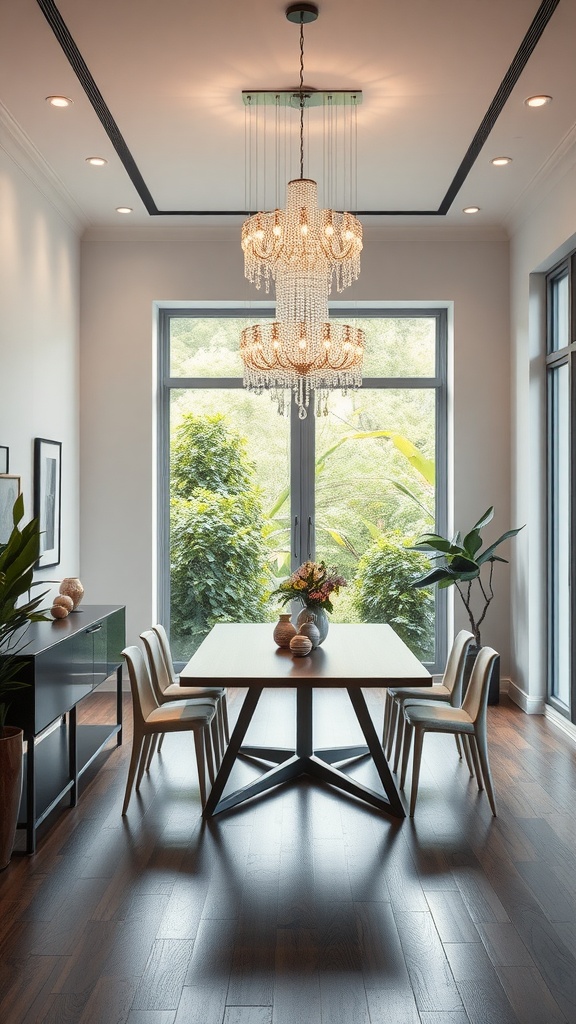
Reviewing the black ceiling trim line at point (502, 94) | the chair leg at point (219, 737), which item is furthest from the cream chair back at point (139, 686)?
the black ceiling trim line at point (502, 94)

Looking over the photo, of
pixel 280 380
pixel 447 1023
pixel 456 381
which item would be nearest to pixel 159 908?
pixel 447 1023

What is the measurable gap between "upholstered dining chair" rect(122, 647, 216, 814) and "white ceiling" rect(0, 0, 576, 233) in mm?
2737

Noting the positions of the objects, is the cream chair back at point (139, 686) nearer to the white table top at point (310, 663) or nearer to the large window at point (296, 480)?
the white table top at point (310, 663)

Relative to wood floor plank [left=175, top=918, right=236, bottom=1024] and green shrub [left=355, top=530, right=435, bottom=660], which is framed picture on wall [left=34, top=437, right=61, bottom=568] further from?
wood floor plank [left=175, top=918, right=236, bottom=1024]

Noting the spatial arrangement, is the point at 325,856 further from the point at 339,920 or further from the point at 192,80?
the point at 192,80

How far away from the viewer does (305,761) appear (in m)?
4.43

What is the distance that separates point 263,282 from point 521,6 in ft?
11.0

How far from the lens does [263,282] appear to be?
668 centimetres

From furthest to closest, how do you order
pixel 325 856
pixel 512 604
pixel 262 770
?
pixel 512 604
pixel 262 770
pixel 325 856

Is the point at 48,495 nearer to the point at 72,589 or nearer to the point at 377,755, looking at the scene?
the point at 72,589

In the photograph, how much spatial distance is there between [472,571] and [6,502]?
313cm

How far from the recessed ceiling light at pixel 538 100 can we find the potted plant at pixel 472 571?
2.67 m

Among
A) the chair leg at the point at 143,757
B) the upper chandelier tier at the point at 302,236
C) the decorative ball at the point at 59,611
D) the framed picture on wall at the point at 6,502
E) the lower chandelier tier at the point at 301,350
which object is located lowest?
the chair leg at the point at 143,757

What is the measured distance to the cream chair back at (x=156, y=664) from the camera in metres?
4.49
